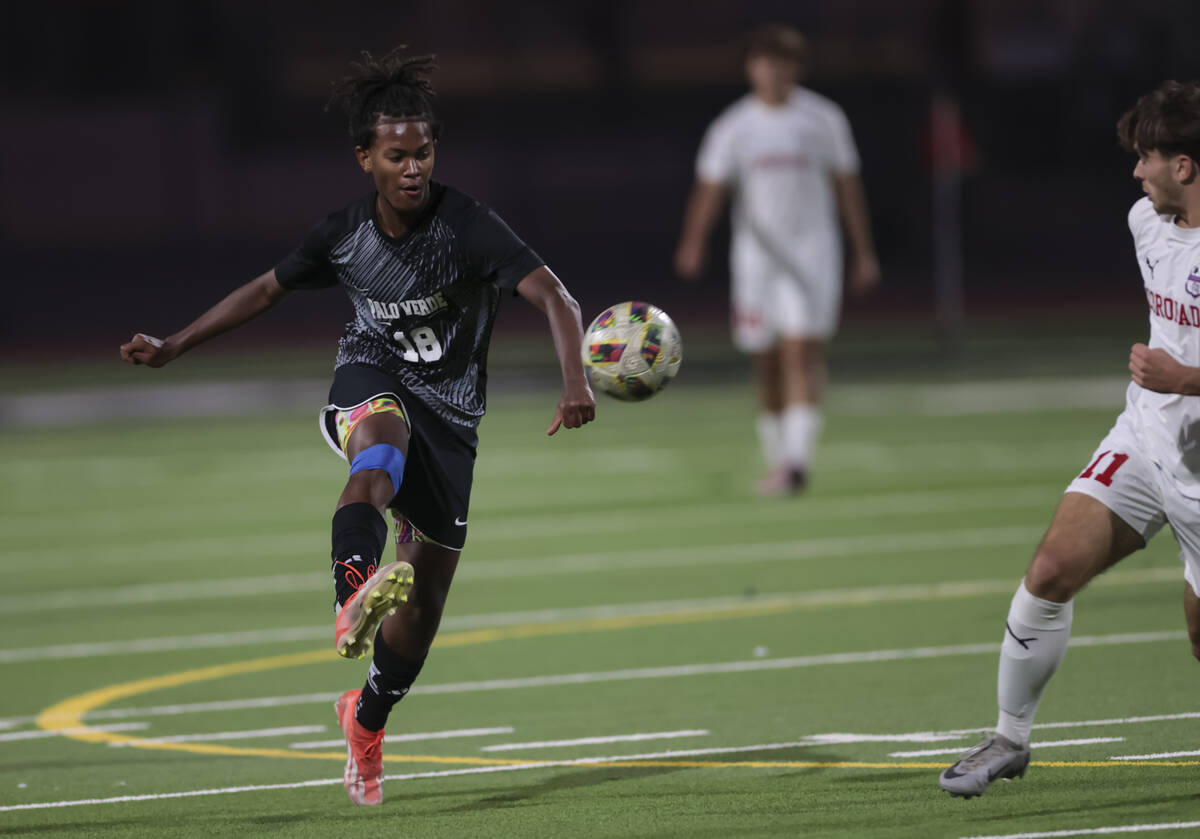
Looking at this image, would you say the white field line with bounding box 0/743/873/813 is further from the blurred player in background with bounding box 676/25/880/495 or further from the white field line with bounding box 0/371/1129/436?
the white field line with bounding box 0/371/1129/436

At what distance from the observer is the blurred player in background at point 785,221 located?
15250 mm

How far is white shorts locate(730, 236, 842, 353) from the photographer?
15250mm

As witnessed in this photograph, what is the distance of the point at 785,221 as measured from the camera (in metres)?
15.4

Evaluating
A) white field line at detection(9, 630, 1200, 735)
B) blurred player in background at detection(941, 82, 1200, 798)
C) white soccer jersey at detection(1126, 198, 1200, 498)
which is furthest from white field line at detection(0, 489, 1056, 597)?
white soccer jersey at detection(1126, 198, 1200, 498)

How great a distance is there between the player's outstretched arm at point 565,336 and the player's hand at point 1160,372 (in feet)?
5.47

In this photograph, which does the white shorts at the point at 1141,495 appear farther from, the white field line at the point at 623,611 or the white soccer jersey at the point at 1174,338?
the white field line at the point at 623,611

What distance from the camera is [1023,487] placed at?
51.8ft

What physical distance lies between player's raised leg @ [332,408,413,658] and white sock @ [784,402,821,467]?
8541mm

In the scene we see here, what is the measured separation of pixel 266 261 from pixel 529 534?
30955mm

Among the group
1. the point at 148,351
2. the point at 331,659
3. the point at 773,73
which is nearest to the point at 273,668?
the point at 331,659

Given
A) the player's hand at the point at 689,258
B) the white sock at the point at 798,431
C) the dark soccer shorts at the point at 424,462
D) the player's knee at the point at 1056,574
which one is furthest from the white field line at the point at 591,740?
the white sock at the point at 798,431

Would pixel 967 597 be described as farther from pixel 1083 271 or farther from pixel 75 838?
pixel 1083 271

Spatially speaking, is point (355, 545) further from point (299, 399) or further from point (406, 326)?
point (299, 399)

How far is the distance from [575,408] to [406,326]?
2.83 feet
